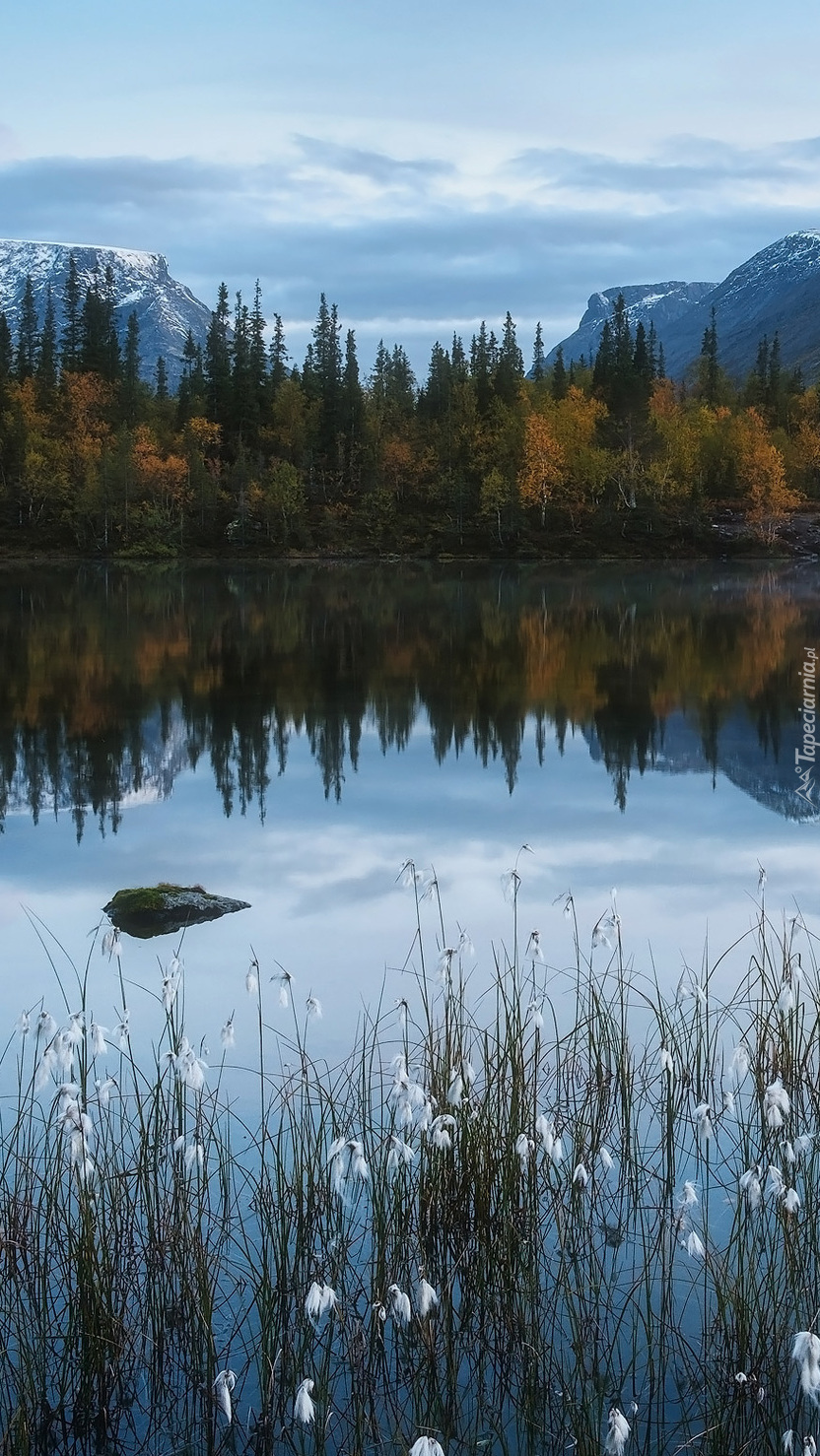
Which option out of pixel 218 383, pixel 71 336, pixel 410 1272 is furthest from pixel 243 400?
pixel 410 1272

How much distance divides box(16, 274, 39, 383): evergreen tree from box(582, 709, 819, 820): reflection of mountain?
11597cm

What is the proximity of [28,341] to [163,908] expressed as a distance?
5412 inches

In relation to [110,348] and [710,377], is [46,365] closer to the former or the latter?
[110,348]

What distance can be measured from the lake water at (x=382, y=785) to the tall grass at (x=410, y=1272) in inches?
114

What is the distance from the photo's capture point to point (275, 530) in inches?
4188

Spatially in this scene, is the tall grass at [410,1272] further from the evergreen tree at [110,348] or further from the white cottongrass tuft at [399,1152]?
the evergreen tree at [110,348]

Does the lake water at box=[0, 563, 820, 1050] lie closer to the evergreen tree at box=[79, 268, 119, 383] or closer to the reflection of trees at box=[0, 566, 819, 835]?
the reflection of trees at box=[0, 566, 819, 835]

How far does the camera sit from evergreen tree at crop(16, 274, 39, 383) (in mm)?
131625

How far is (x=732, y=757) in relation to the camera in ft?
81.4

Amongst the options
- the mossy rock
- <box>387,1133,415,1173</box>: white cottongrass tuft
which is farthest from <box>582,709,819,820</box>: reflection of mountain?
<box>387,1133,415,1173</box>: white cottongrass tuft

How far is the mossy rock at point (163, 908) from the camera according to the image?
13016 mm

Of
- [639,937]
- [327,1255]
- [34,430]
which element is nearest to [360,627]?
[639,937]

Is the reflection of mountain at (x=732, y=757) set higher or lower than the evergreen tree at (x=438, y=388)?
lower

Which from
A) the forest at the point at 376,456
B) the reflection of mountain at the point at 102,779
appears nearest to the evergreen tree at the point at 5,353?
the forest at the point at 376,456
